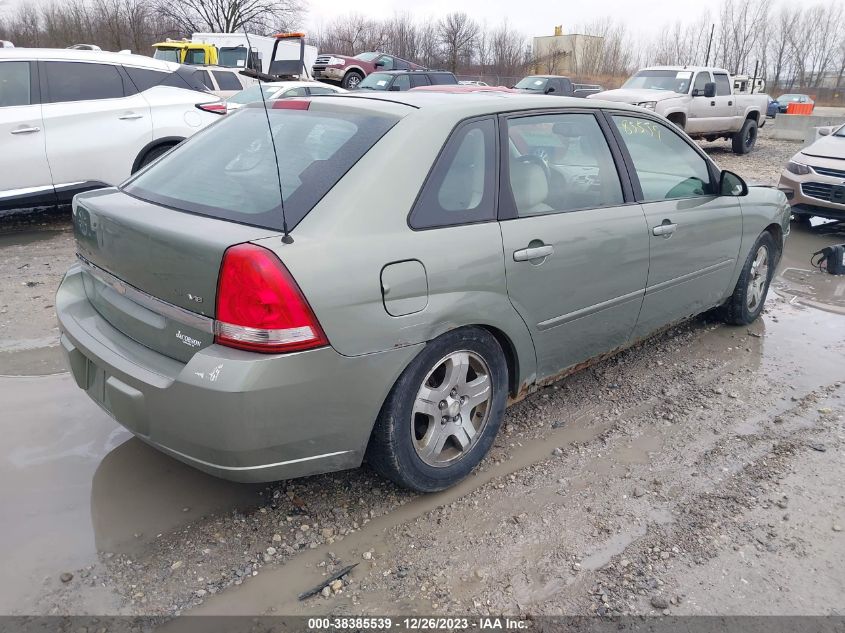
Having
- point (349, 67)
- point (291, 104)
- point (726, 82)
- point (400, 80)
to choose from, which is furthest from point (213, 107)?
point (349, 67)

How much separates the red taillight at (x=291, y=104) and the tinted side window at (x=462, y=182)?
736 mm

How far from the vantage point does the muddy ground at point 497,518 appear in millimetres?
2367

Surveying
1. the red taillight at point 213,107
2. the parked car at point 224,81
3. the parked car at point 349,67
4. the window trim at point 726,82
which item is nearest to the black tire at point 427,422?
the red taillight at point 213,107

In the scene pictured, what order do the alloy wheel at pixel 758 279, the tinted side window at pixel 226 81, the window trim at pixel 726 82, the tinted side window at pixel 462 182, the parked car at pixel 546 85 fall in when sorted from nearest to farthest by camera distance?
1. the tinted side window at pixel 462 182
2. the alloy wheel at pixel 758 279
3. the tinted side window at pixel 226 81
4. the window trim at pixel 726 82
5. the parked car at pixel 546 85

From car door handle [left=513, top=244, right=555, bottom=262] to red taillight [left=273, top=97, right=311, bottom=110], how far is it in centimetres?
117

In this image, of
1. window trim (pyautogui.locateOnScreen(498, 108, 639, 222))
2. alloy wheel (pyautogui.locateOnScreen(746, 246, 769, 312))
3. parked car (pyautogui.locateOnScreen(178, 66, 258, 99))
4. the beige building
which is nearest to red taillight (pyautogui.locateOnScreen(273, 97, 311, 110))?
window trim (pyautogui.locateOnScreen(498, 108, 639, 222))

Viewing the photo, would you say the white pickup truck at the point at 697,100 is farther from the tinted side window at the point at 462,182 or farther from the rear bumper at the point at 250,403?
the rear bumper at the point at 250,403

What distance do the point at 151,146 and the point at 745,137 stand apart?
14.5 metres

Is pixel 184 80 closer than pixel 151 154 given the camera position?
No

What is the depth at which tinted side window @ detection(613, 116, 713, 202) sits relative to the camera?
369cm

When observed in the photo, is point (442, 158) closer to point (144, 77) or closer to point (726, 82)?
point (144, 77)

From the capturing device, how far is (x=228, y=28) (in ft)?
145

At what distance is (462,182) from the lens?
2811 mm

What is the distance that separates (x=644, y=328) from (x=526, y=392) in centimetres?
102
